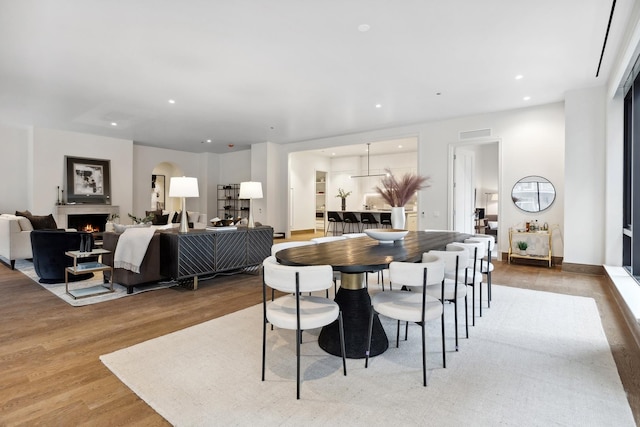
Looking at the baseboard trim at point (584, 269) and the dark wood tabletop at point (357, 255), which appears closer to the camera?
the dark wood tabletop at point (357, 255)

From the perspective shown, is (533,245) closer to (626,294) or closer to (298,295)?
(626,294)

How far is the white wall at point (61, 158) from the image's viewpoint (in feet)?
26.1

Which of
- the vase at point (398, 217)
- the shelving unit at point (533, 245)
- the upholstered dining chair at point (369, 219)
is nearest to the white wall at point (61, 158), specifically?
the upholstered dining chair at point (369, 219)

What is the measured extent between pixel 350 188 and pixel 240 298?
29.2 feet

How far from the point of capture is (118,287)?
4461mm

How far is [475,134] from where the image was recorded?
22.5 feet

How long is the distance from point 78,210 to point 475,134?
9752 millimetres

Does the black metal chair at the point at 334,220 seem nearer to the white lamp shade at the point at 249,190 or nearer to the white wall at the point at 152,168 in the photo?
the white wall at the point at 152,168

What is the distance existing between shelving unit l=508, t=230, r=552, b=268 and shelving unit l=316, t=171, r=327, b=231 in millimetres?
7311

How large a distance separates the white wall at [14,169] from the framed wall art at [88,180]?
735 millimetres

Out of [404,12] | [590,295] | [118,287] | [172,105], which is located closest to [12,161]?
[172,105]

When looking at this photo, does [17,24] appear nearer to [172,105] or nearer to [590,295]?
[172,105]

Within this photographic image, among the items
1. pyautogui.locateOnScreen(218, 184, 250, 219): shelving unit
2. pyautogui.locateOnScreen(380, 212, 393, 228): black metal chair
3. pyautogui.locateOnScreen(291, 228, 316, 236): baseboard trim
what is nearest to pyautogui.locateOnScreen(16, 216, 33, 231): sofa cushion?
pyautogui.locateOnScreen(218, 184, 250, 219): shelving unit

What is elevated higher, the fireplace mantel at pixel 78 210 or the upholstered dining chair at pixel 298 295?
the fireplace mantel at pixel 78 210
